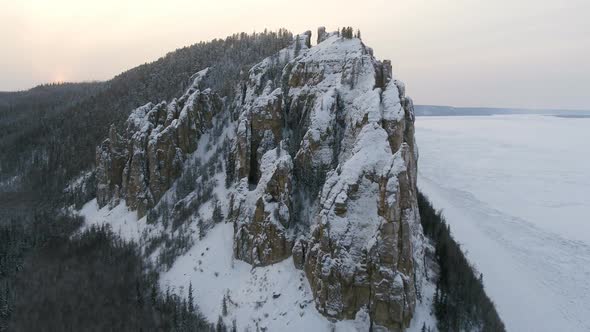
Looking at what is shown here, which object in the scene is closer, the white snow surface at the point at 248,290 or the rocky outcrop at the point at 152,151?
the white snow surface at the point at 248,290

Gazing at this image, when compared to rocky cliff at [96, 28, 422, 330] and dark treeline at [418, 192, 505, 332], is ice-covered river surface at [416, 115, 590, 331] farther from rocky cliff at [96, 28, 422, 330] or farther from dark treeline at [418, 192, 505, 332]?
rocky cliff at [96, 28, 422, 330]

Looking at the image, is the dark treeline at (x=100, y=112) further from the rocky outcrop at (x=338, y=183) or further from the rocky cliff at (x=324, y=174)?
the rocky outcrop at (x=338, y=183)

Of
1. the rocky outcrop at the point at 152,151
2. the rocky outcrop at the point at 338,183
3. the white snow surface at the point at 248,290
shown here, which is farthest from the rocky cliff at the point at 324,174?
the white snow surface at the point at 248,290

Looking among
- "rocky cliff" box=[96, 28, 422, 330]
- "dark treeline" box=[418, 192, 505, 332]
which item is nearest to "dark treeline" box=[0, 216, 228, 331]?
"rocky cliff" box=[96, 28, 422, 330]

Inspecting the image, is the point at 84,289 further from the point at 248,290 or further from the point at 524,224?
the point at 524,224

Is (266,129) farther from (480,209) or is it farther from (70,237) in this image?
(480,209)

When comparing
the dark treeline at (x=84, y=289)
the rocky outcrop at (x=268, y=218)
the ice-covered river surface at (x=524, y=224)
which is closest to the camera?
the dark treeline at (x=84, y=289)

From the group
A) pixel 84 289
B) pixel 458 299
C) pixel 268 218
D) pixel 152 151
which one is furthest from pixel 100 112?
pixel 458 299
